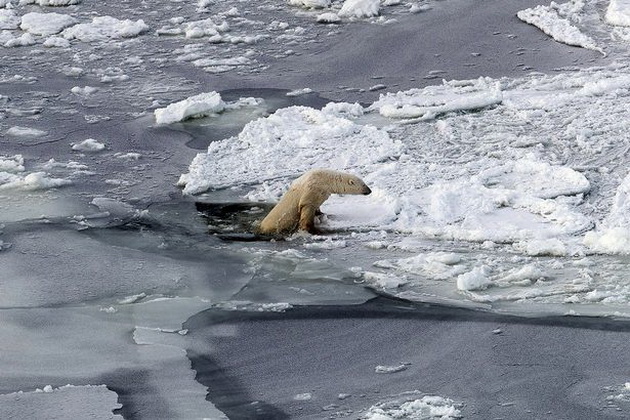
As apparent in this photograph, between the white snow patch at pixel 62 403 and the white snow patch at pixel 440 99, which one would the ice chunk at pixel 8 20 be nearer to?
the white snow patch at pixel 440 99

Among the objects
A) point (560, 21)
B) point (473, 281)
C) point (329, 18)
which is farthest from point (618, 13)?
point (473, 281)

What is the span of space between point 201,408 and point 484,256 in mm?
2572

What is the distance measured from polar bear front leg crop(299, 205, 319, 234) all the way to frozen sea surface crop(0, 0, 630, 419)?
0.20 meters

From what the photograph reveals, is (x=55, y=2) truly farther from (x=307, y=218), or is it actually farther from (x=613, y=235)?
(x=613, y=235)

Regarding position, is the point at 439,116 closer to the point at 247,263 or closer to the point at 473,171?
the point at 473,171

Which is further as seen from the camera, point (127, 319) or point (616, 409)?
point (127, 319)

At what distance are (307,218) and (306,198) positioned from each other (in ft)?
0.49

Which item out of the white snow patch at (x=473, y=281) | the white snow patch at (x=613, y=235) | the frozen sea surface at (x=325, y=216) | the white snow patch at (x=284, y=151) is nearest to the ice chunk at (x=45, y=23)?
the frozen sea surface at (x=325, y=216)

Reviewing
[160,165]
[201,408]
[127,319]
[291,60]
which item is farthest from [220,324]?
[291,60]

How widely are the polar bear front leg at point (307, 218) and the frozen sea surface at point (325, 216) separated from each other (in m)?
0.20

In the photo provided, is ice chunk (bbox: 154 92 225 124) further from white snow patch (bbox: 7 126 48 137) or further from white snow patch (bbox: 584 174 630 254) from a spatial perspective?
white snow patch (bbox: 584 174 630 254)

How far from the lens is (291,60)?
41.4 ft

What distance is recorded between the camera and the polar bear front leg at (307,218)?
833cm

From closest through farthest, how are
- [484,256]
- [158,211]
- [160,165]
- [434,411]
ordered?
[434,411] < [484,256] < [158,211] < [160,165]
